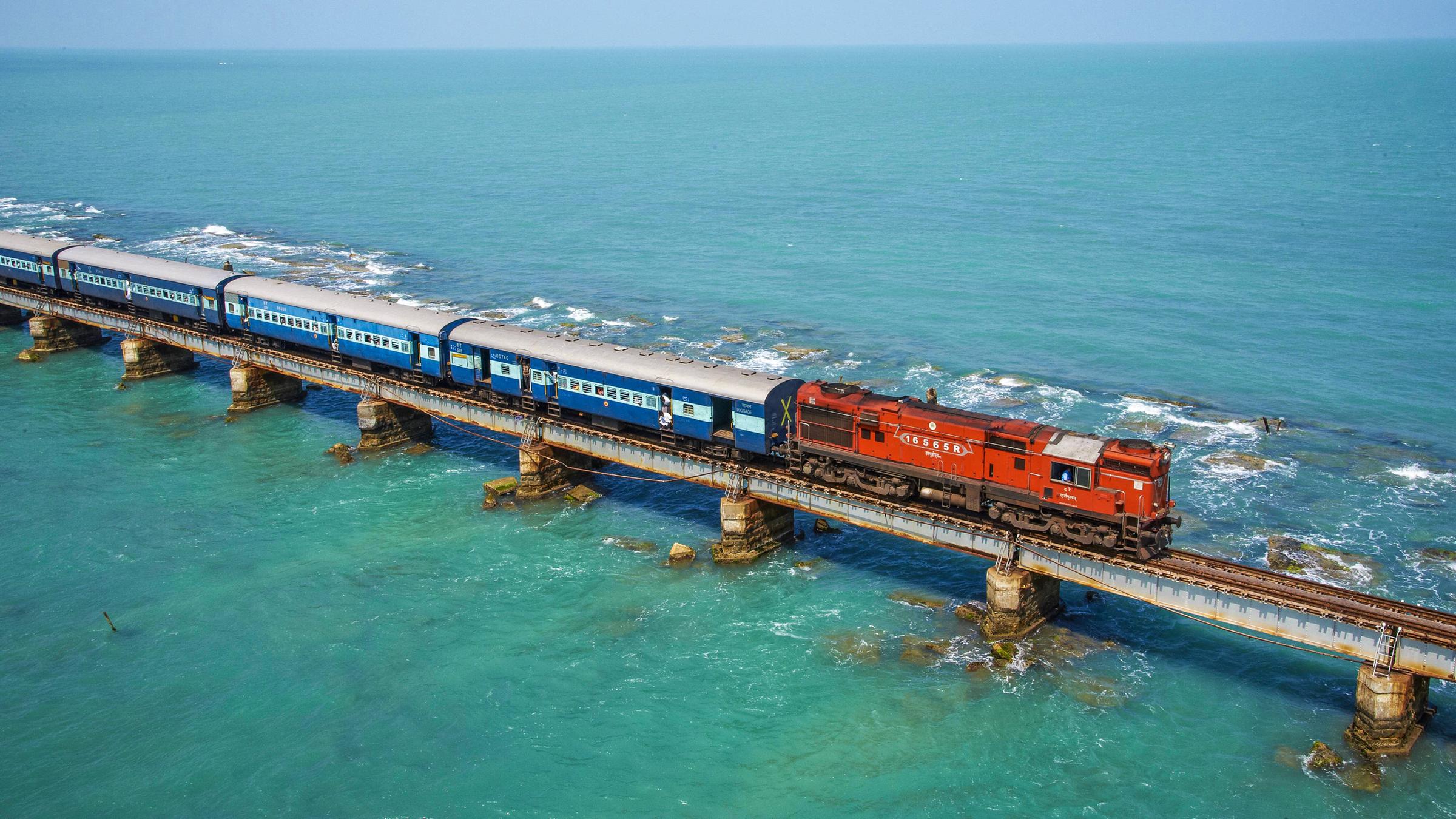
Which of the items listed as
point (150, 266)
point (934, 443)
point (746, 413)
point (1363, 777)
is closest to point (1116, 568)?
point (934, 443)

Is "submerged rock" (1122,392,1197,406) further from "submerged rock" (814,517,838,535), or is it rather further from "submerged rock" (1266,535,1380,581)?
"submerged rock" (814,517,838,535)

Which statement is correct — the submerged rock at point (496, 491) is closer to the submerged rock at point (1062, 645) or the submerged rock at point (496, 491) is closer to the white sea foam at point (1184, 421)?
the submerged rock at point (1062, 645)

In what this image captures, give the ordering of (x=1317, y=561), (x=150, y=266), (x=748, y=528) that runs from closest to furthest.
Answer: (x=748, y=528)
(x=1317, y=561)
(x=150, y=266)

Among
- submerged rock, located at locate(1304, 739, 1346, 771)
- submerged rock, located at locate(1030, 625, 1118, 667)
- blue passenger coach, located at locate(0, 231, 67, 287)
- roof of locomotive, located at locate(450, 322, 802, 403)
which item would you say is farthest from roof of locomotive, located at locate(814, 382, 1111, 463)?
blue passenger coach, located at locate(0, 231, 67, 287)

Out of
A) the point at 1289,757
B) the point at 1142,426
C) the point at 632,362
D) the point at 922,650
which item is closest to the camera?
the point at 1289,757

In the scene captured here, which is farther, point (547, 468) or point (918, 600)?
point (547, 468)

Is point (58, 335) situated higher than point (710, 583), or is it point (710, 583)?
point (58, 335)

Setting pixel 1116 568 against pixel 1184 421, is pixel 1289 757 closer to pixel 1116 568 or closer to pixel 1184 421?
pixel 1116 568

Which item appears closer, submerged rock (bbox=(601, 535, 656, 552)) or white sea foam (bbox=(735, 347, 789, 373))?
submerged rock (bbox=(601, 535, 656, 552))
